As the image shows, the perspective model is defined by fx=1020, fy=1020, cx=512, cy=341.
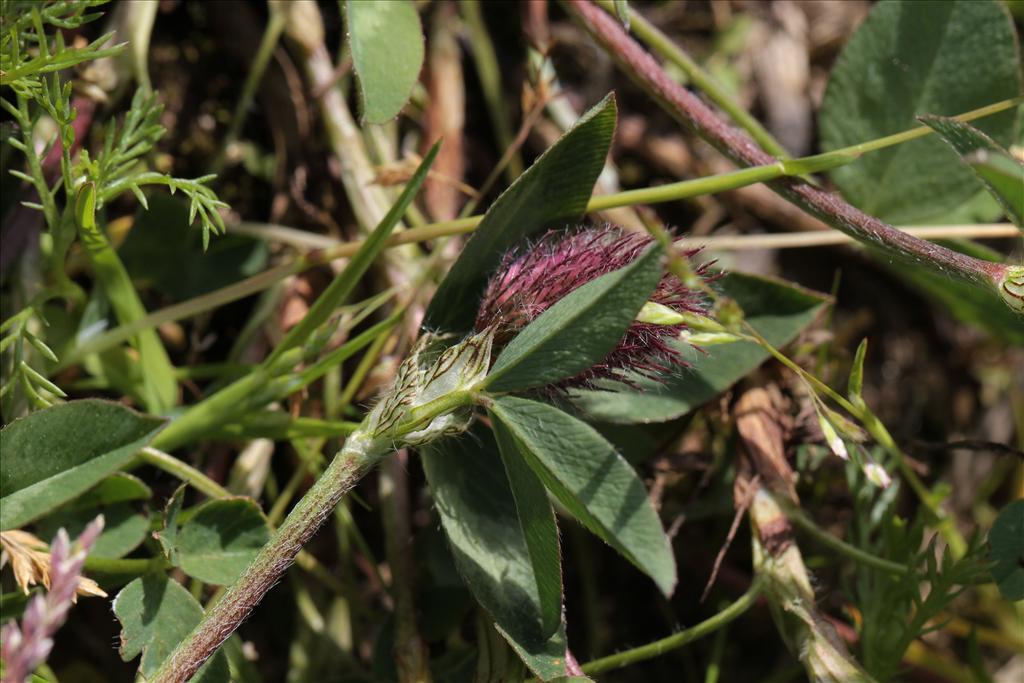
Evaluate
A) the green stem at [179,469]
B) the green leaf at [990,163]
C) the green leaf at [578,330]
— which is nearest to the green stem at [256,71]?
the green stem at [179,469]

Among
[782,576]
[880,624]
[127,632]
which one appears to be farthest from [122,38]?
[880,624]

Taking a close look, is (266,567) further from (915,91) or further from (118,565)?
(915,91)

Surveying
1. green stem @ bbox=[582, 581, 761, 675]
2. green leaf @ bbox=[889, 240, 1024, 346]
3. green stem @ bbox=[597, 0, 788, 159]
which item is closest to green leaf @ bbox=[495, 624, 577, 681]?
green stem @ bbox=[582, 581, 761, 675]

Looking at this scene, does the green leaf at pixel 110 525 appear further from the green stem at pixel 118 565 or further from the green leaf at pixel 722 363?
the green leaf at pixel 722 363

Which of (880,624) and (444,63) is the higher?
(444,63)

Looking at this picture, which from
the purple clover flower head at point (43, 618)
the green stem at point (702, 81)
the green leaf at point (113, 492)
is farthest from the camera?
the green stem at point (702, 81)

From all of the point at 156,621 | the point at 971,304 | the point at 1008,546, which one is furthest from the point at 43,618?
the point at 971,304

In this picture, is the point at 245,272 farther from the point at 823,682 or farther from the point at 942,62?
the point at 942,62
